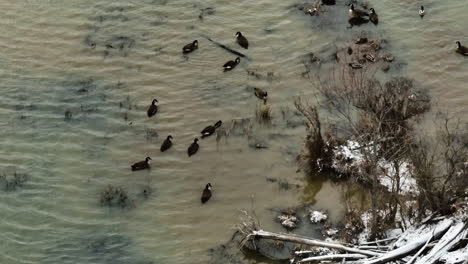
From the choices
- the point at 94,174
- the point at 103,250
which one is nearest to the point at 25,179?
the point at 94,174

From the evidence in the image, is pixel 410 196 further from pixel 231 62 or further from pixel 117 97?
pixel 117 97

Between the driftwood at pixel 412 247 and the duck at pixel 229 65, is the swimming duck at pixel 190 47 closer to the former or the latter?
the duck at pixel 229 65

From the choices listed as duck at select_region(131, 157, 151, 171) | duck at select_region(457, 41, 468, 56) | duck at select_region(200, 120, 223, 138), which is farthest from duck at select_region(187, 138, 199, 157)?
duck at select_region(457, 41, 468, 56)

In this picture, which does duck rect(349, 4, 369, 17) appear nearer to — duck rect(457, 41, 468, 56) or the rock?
duck rect(457, 41, 468, 56)

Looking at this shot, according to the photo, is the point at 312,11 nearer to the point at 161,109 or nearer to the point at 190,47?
the point at 190,47

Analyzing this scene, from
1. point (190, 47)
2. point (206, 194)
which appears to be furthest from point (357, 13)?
point (206, 194)

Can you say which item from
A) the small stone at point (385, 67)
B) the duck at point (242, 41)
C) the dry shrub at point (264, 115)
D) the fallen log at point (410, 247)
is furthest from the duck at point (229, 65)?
the fallen log at point (410, 247)
